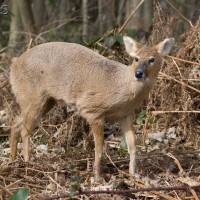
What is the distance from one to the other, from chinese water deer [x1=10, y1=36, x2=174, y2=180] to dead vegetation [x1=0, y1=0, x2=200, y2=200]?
0.34m

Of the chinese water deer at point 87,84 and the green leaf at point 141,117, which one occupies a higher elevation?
the chinese water deer at point 87,84

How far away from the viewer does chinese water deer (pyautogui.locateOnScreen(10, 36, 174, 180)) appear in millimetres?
7352

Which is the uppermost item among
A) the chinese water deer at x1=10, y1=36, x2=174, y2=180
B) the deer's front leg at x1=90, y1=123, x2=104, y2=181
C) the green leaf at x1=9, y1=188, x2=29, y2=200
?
the chinese water deer at x1=10, y1=36, x2=174, y2=180

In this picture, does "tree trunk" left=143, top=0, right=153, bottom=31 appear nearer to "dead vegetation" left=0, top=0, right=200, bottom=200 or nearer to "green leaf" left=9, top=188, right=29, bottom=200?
"dead vegetation" left=0, top=0, right=200, bottom=200

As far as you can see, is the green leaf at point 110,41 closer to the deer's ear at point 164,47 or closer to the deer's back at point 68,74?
the deer's back at point 68,74

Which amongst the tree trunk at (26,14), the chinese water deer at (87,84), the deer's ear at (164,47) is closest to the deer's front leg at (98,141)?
the chinese water deer at (87,84)

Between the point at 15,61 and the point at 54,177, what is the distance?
1.88 metres

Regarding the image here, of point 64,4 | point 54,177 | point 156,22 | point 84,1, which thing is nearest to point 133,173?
point 54,177

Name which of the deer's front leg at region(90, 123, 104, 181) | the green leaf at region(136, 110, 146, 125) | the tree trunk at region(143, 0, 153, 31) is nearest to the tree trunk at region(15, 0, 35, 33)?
the tree trunk at region(143, 0, 153, 31)

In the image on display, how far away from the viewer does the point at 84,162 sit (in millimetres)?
7801

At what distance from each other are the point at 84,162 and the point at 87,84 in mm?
896

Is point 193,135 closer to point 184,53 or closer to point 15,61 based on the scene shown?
point 184,53

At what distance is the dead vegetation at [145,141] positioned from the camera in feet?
23.2

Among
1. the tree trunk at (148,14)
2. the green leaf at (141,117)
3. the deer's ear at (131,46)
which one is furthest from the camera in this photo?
the tree trunk at (148,14)
